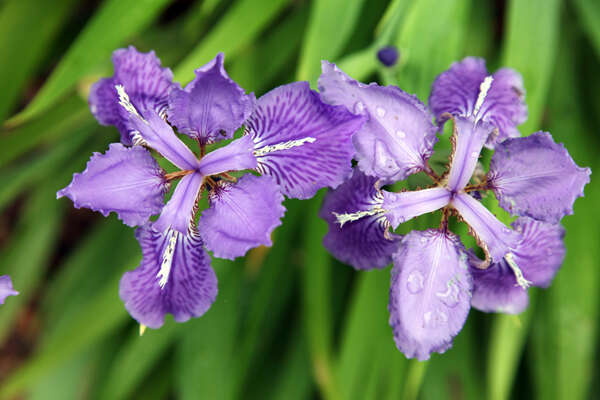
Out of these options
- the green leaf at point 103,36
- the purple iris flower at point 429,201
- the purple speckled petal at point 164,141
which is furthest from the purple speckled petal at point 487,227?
the green leaf at point 103,36

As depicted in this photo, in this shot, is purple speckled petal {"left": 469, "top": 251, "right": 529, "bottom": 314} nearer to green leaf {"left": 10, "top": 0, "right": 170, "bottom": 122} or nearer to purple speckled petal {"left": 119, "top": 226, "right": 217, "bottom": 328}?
purple speckled petal {"left": 119, "top": 226, "right": 217, "bottom": 328}

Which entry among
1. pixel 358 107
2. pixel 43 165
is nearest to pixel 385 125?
pixel 358 107

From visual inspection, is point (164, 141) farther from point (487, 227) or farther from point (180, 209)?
point (487, 227)

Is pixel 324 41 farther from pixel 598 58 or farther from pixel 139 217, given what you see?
pixel 598 58

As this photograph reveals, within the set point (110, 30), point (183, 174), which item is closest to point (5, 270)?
point (110, 30)

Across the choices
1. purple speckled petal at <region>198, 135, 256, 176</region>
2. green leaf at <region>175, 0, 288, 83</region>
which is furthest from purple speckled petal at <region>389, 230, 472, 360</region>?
green leaf at <region>175, 0, 288, 83</region>

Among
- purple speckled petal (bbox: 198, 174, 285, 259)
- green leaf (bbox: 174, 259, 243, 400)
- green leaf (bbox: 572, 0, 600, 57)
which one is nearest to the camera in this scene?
purple speckled petal (bbox: 198, 174, 285, 259)
